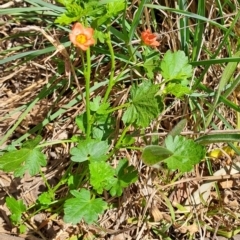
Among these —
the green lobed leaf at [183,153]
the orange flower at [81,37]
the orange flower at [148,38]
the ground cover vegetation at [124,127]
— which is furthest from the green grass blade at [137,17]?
the green lobed leaf at [183,153]

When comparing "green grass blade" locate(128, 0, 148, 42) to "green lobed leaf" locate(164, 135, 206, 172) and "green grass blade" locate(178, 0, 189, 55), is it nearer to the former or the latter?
"green grass blade" locate(178, 0, 189, 55)

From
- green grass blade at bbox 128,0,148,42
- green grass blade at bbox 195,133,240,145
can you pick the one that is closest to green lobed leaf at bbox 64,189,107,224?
green grass blade at bbox 195,133,240,145

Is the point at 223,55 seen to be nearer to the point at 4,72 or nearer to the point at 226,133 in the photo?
the point at 226,133

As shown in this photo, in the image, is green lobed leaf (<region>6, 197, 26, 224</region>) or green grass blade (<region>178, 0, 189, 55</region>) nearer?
Result: green lobed leaf (<region>6, 197, 26, 224</region>)

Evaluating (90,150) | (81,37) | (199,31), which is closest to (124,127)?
(90,150)

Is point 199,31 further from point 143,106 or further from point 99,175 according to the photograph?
point 99,175
